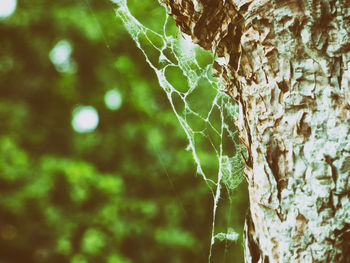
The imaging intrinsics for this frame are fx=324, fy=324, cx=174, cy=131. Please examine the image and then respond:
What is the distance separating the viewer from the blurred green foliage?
4.02m

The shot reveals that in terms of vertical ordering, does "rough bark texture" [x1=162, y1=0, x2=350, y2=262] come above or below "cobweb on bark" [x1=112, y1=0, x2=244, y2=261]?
below

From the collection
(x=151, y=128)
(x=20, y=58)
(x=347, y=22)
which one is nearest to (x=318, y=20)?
(x=347, y=22)

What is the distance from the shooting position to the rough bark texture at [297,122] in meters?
0.63

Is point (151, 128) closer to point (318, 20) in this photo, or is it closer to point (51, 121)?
point (51, 121)

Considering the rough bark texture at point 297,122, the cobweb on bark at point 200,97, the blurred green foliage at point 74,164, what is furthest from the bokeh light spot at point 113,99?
the rough bark texture at point 297,122

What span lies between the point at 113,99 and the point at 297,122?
3.97m

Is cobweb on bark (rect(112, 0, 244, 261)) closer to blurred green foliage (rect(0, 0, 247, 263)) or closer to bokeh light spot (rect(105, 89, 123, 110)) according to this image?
blurred green foliage (rect(0, 0, 247, 263))

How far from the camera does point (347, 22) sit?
0.66 m

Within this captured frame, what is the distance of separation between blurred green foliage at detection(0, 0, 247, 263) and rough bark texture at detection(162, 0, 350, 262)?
296cm

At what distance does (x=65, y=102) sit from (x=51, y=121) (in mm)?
328

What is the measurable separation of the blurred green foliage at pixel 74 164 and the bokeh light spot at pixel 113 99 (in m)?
0.07

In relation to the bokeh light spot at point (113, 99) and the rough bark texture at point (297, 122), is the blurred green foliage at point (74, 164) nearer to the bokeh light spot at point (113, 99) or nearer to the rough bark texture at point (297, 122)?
the bokeh light spot at point (113, 99)

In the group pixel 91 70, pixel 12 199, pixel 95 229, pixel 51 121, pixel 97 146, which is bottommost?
pixel 95 229

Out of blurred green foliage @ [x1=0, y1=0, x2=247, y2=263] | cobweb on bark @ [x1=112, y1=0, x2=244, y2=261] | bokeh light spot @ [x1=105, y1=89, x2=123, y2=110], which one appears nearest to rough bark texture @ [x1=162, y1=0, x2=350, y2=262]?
cobweb on bark @ [x1=112, y1=0, x2=244, y2=261]
